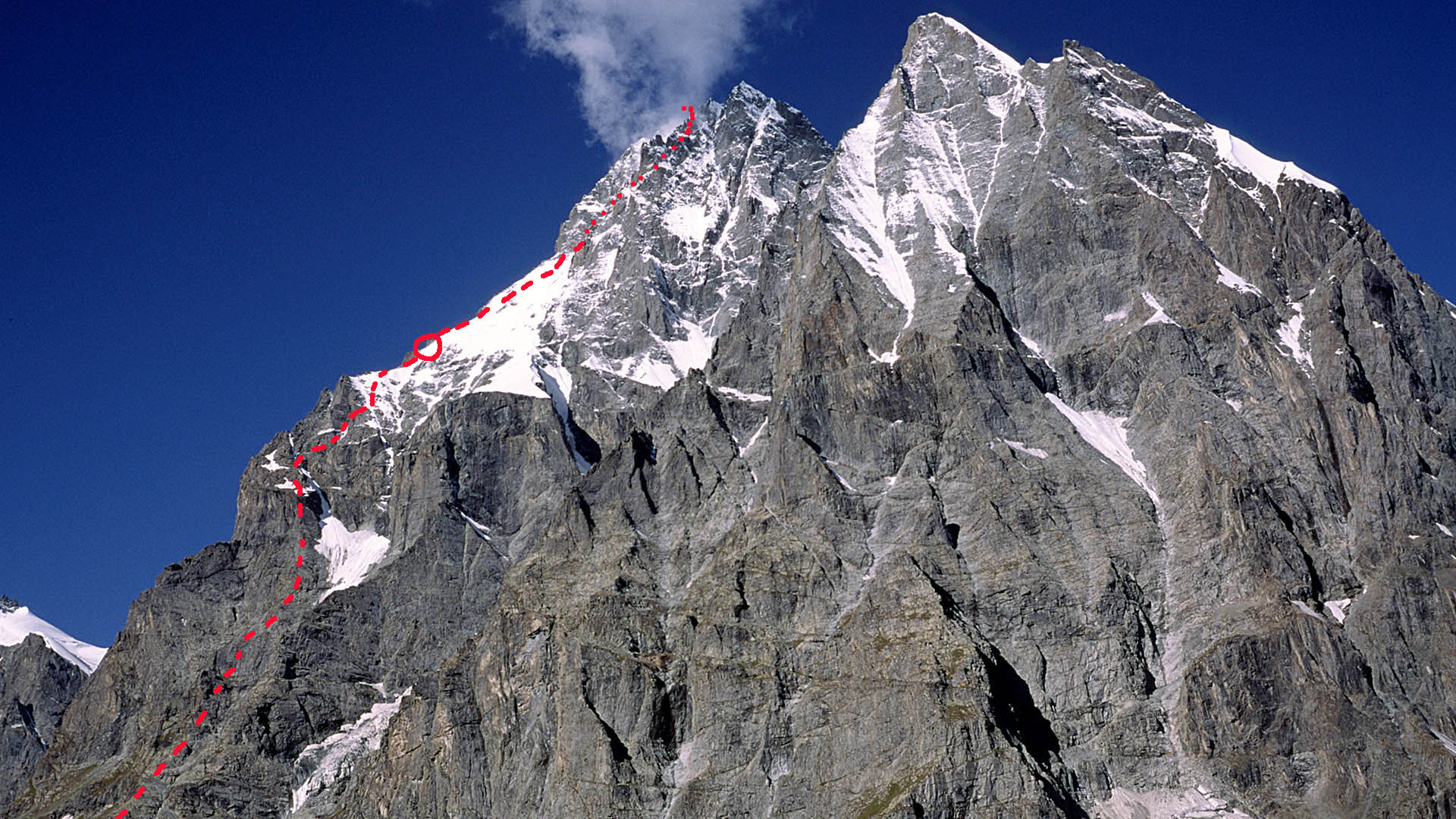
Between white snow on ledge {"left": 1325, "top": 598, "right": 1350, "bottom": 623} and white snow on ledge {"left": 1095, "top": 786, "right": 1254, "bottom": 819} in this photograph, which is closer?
white snow on ledge {"left": 1095, "top": 786, "right": 1254, "bottom": 819}

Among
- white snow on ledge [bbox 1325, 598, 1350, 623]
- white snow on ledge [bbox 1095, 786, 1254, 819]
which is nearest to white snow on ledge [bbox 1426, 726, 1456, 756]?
white snow on ledge [bbox 1325, 598, 1350, 623]

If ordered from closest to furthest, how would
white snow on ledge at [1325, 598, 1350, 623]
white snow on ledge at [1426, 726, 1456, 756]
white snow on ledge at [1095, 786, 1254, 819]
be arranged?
white snow on ledge at [1426, 726, 1456, 756] → white snow on ledge at [1095, 786, 1254, 819] → white snow on ledge at [1325, 598, 1350, 623]

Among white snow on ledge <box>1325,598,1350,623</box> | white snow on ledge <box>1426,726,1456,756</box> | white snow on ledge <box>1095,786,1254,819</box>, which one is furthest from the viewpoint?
white snow on ledge <box>1325,598,1350,623</box>

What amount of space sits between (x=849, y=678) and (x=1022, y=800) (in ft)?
91.5

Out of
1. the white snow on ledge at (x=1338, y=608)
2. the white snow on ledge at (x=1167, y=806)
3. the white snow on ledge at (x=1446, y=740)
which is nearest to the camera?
the white snow on ledge at (x=1446, y=740)

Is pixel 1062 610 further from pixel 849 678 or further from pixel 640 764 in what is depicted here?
pixel 640 764

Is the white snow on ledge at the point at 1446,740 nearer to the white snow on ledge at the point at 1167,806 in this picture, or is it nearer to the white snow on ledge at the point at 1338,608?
the white snow on ledge at the point at 1338,608

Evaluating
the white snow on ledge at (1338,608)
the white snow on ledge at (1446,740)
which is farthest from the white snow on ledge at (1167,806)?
the white snow on ledge at (1338,608)

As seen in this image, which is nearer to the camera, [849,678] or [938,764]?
[938,764]

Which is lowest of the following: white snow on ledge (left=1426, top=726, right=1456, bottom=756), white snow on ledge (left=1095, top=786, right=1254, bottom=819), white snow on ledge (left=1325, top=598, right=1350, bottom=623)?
white snow on ledge (left=1095, top=786, right=1254, bottom=819)

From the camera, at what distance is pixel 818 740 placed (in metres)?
187

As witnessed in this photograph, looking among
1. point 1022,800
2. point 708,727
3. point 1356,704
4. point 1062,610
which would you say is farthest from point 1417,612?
point 708,727

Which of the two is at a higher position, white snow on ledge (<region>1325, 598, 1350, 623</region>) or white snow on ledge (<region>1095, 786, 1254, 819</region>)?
white snow on ledge (<region>1325, 598, 1350, 623</region>)

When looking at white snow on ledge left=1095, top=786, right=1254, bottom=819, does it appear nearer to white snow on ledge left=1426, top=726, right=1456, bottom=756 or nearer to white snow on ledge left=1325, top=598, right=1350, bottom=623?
white snow on ledge left=1426, top=726, right=1456, bottom=756
